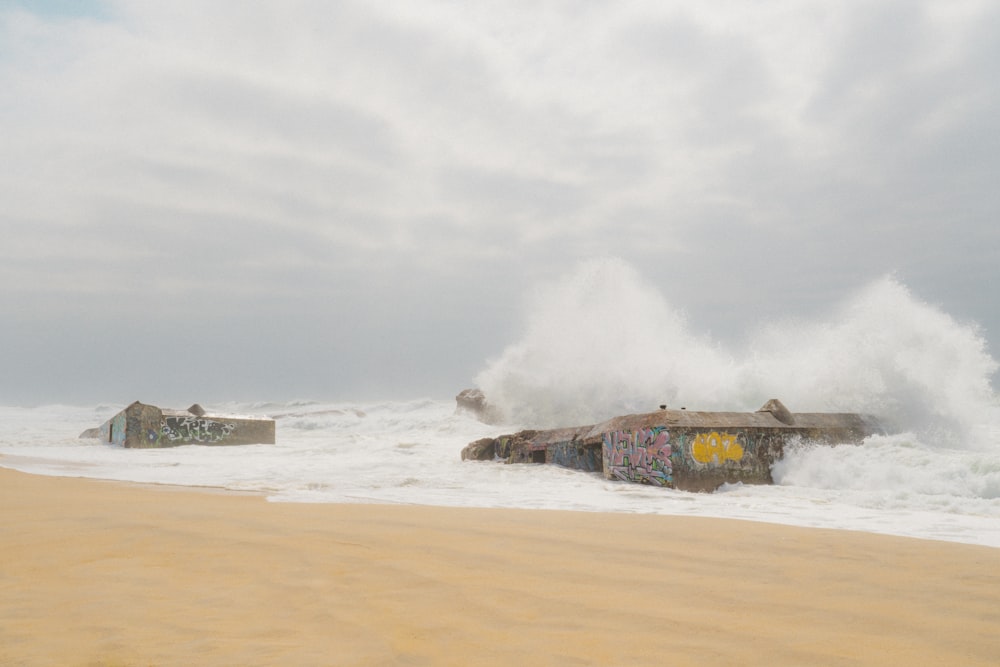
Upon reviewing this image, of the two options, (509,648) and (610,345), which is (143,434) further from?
(509,648)

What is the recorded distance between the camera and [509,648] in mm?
1907

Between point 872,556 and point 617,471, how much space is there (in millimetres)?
5813

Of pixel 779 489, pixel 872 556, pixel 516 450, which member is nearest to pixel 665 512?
pixel 872 556

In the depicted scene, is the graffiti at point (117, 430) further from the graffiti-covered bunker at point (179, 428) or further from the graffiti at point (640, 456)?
the graffiti at point (640, 456)

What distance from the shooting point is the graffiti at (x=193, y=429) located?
18.4 metres

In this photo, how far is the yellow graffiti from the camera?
8.38m

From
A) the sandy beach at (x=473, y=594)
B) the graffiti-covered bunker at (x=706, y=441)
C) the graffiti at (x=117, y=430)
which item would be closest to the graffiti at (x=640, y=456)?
the graffiti-covered bunker at (x=706, y=441)

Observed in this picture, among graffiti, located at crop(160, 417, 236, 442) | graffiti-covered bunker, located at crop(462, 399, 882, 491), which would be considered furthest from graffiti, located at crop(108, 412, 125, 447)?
graffiti-covered bunker, located at crop(462, 399, 882, 491)

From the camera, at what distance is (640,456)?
8.70 m

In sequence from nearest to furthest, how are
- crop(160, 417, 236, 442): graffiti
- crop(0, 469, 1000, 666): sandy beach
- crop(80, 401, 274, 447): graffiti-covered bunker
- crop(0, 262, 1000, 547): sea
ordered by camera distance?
crop(0, 469, 1000, 666): sandy beach < crop(0, 262, 1000, 547): sea < crop(80, 401, 274, 447): graffiti-covered bunker < crop(160, 417, 236, 442): graffiti

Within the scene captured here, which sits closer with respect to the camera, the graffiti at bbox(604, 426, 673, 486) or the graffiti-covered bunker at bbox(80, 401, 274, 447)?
the graffiti at bbox(604, 426, 673, 486)

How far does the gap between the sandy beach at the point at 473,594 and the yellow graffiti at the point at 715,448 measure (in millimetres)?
4138

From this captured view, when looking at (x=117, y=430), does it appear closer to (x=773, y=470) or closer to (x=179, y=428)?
(x=179, y=428)

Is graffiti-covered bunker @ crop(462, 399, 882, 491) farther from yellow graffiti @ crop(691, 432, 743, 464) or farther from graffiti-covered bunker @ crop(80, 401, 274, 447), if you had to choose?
graffiti-covered bunker @ crop(80, 401, 274, 447)
